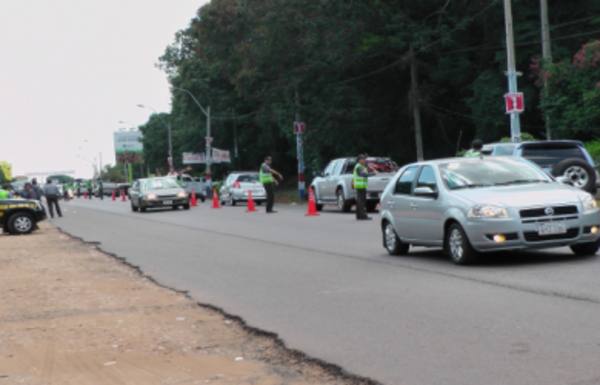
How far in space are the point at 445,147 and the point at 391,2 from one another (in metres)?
8.40

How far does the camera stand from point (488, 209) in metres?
10.4

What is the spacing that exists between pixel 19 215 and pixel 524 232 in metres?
18.4

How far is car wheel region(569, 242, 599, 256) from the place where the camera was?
1102 centimetres

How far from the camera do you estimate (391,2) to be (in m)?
41.2

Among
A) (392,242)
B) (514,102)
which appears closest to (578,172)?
(392,242)

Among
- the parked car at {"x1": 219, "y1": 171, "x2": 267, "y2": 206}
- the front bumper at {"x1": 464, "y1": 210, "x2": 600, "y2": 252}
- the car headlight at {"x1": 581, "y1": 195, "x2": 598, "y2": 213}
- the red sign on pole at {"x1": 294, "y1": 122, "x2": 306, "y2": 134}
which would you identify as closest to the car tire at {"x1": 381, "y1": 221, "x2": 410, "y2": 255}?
the front bumper at {"x1": 464, "y1": 210, "x2": 600, "y2": 252}

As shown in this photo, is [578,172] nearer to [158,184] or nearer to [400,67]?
[158,184]

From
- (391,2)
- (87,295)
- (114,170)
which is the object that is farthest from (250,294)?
(114,170)

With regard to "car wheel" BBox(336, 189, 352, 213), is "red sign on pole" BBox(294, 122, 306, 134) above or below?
above

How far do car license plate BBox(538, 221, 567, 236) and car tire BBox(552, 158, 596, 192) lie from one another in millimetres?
7016

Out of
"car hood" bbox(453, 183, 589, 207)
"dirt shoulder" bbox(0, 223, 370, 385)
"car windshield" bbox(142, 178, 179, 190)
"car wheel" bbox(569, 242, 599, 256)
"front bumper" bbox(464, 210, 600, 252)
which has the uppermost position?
"car windshield" bbox(142, 178, 179, 190)

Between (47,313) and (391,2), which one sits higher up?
(391,2)

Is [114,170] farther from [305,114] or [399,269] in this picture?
[399,269]

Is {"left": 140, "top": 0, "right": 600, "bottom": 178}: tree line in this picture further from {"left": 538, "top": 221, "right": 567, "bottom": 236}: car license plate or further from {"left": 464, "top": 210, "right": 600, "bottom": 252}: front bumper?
{"left": 538, "top": 221, "right": 567, "bottom": 236}: car license plate
